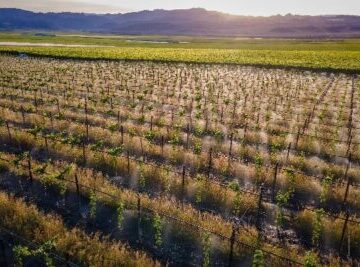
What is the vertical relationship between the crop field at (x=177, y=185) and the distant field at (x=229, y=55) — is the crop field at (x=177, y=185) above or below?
below

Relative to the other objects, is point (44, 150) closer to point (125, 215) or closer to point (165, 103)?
point (125, 215)

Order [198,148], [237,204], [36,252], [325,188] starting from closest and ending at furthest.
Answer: [36,252] < [237,204] < [325,188] < [198,148]

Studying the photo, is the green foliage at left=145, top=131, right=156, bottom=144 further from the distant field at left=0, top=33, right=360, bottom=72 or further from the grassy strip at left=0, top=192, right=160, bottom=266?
the distant field at left=0, top=33, right=360, bottom=72

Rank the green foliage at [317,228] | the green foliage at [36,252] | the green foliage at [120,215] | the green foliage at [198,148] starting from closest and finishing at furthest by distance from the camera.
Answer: the green foliage at [36,252] → the green foliage at [317,228] → the green foliage at [120,215] → the green foliage at [198,148]

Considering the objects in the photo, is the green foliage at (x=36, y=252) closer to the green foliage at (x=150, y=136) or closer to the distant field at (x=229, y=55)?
the green foliage at (x=150, y=136)

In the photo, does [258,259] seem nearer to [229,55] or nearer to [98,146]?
[98,146]

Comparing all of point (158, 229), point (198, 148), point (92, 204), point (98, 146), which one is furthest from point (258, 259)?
point (98, 146)

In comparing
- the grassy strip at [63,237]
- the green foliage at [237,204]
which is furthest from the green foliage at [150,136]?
the grassy strip at [63,237]

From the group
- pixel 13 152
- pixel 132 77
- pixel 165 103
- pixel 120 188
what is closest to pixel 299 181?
pixel 120 188
